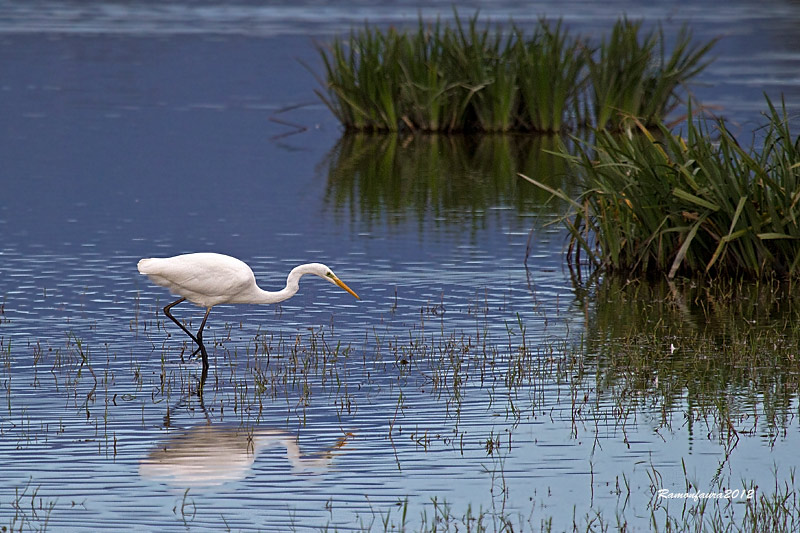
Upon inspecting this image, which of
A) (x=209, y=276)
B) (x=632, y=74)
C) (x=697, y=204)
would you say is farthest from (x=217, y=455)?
(x=632, y=74)

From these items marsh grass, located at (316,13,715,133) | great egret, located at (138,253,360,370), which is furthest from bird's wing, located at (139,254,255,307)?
marsh grass, located at (316,13,715,133)

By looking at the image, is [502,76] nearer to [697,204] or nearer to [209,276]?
[697,204]

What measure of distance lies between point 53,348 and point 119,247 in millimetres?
4755

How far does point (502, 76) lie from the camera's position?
2242 cm

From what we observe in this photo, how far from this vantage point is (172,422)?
8438 mm

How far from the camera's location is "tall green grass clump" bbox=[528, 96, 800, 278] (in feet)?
39.0

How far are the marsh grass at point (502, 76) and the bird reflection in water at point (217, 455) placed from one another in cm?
1457

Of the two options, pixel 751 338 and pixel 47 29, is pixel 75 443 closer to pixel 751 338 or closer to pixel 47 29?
pixel 751 338

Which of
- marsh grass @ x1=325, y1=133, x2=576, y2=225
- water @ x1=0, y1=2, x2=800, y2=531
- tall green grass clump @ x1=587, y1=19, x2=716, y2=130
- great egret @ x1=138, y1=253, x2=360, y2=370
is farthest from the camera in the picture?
tall green grass clump @ x1=587, y1=19, x2=716, y2=130

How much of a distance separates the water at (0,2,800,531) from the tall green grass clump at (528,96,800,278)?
2.28 feet

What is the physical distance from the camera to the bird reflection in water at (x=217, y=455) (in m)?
7.41

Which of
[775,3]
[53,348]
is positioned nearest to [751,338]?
[53,348]

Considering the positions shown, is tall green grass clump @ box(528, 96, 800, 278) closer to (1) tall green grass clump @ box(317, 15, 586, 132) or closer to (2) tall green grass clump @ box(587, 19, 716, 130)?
(1) tall green grass clump @ box(317, 15, 586, 132)

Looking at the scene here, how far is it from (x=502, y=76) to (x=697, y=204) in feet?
35.2
